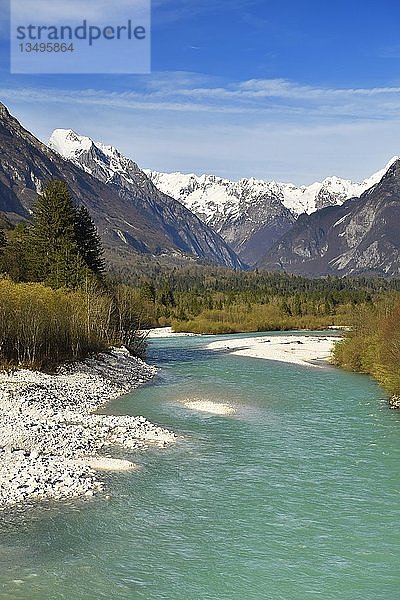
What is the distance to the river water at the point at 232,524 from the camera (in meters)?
16.1

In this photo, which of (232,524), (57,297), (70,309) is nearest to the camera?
(232,524)

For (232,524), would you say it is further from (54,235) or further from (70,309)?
(54,235)

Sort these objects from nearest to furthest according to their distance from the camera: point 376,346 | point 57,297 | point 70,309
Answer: point 57,297 < point 70,309 < point 376,346

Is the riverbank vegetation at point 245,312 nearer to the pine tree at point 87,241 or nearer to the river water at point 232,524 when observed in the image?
the pine tree at point 87,241

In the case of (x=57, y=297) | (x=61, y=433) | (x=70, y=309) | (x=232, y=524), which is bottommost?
(x=232, y=524)

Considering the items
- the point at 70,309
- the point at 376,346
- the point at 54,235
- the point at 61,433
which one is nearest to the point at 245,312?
the point at 54,235

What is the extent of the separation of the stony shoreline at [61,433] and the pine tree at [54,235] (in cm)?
1871

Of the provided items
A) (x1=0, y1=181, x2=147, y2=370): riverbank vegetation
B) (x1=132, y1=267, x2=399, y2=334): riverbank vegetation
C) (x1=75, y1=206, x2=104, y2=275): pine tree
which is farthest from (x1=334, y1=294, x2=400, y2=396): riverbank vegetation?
(x1=132, y1=267, x2=399, y2=334): riverbank vegetation

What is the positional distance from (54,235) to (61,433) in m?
41.5

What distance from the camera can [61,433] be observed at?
3034 cm

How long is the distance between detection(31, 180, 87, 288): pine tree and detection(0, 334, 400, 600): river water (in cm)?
3463

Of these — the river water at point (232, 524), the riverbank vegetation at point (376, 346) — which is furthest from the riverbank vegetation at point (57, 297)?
the riverbank vegetation at point (376, 346)

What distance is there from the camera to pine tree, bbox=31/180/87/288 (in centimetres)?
6619

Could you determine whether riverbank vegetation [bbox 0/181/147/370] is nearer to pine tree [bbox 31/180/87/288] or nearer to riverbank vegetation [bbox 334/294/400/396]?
pine tree [bbox 31/180/87/288]
